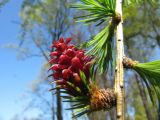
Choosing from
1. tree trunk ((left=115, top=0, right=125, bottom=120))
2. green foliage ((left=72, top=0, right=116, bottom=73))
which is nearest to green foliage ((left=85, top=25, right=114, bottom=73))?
green foliage ((left=72, top=0, right=116, bottom=73))

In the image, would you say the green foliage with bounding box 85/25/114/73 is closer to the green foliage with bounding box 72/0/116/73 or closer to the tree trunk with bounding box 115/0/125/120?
the green foliage with bounding box 72/0/116/73

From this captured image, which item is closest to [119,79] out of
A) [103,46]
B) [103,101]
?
[103,101]

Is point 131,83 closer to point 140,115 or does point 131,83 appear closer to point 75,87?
point 140,115

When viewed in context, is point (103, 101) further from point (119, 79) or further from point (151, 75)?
point (151, 75)

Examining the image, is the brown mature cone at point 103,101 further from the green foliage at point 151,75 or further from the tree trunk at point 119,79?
the green foliage at point 151,75

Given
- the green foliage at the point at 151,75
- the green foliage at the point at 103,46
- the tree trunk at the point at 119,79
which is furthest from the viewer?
the green foliage at the point at 103,46

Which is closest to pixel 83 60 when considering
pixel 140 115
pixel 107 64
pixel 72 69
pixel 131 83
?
pixel 72 69

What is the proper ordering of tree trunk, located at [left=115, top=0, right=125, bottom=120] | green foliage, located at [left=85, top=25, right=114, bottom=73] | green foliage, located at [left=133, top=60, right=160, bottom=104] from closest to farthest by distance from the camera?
1. tree trunk, located at [left=115, top=0, right=125, bottom=120]
2. green foliage, located at [left=133, top=60, right=160, bottom=104]
3. green foliage, located at [left=85, top=25, right=114, bottom=73]

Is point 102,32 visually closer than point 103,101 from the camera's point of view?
No

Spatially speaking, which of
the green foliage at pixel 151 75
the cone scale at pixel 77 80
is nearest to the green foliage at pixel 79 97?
the cone scale at pixel 77 80
